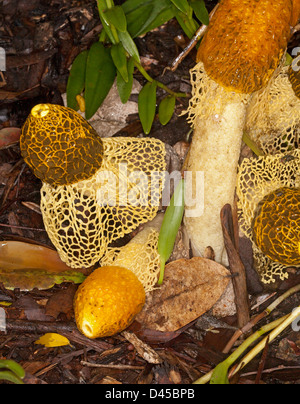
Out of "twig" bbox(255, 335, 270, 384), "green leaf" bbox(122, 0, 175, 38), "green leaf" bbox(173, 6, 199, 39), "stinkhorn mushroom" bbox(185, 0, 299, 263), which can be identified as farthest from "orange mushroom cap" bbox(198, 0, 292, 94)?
"twig" bbox(255, 335, 270, 384)

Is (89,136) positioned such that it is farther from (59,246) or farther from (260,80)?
(260,80)

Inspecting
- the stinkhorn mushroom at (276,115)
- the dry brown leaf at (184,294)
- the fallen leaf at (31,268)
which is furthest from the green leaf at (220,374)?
the stinkhorn mushroom at (276,115)

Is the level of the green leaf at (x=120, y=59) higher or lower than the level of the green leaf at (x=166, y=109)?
higher

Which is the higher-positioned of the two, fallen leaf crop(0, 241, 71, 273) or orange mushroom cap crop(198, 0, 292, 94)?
orange mushroom cap crop(198, 0, 292, 94)

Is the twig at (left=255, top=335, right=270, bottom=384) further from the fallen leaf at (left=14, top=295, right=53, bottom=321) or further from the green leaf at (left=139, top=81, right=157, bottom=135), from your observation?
the green leaf at (left=139, top=81, right=157, bottom=135)

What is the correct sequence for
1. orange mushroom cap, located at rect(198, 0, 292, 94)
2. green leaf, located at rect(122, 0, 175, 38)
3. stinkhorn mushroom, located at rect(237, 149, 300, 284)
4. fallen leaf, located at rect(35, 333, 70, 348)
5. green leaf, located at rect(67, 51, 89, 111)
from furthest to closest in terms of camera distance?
green leaf, located at rect(67, 51, 89, 111)
green leaf, located at rect(122, 0, 175, 38)
fallen leaf, located at rect(35, 333, 70, 348)
stinkhorn mushroom, located at rect(237, 149, 300, 284)
orange mushroom cap, located at rect(198, 0, 292, 94)

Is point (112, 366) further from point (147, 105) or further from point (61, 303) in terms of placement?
point (147, 105)

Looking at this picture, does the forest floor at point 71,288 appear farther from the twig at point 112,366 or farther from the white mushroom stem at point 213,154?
the white mushroom stem at point 213,154
